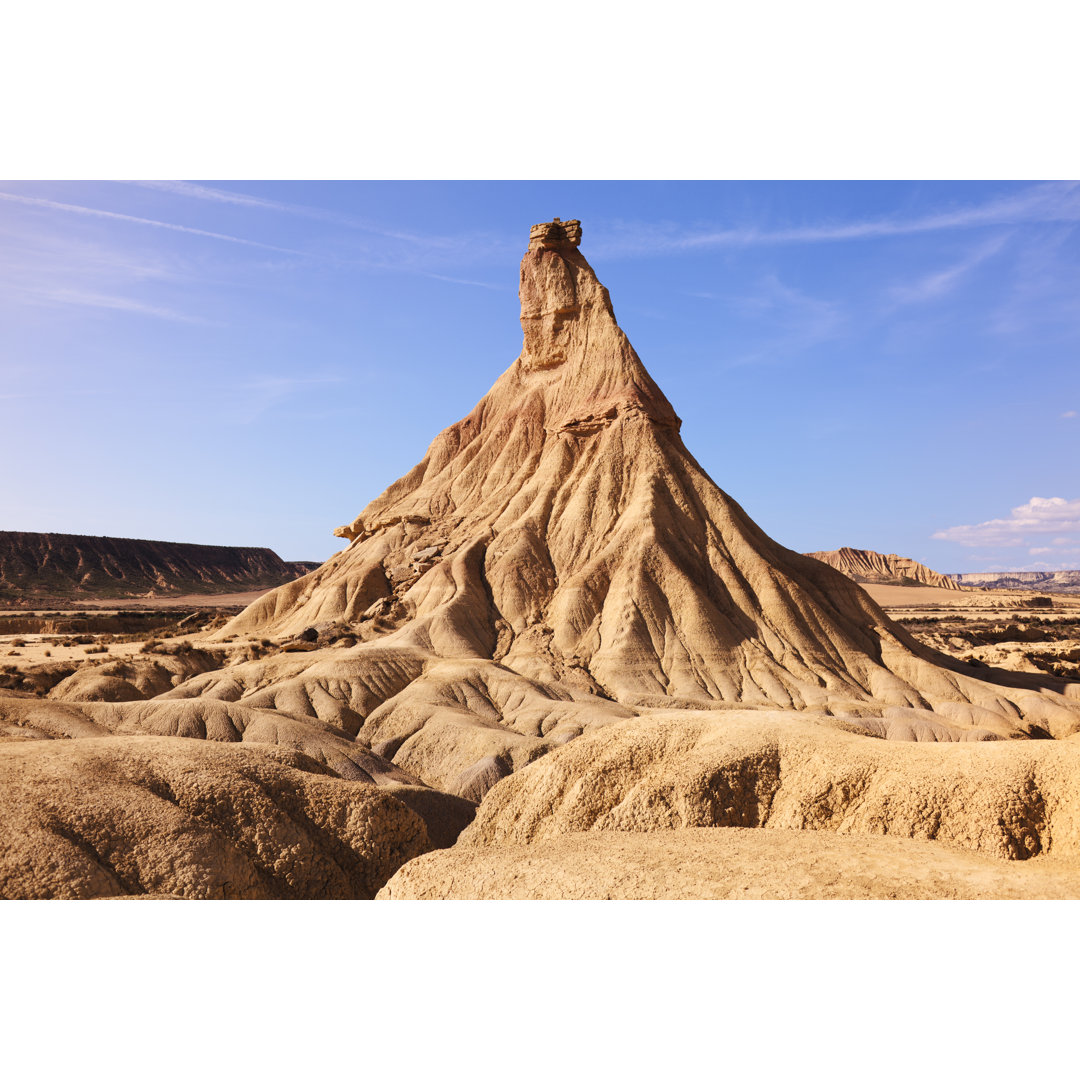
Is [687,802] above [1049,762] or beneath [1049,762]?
beneath

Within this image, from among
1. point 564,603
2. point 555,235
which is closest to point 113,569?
point 555,235

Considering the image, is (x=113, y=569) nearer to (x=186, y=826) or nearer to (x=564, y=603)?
(x=564, y=603)

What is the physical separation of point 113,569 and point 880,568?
144 meters

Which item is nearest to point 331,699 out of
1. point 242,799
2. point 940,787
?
point 242,799

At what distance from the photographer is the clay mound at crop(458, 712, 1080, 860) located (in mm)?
Result: 12539

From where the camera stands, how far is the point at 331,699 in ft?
116

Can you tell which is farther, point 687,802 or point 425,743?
point 425,743

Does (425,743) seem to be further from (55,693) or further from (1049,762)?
(1049,762)

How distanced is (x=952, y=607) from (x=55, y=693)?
126 meters

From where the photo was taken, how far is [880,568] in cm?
18900

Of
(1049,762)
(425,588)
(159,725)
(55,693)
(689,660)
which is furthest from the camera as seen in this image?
(425,588)

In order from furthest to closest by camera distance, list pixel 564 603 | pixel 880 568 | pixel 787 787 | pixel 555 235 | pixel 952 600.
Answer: pixel 880 568 < pixel 952 600 < pixel 555 235 < pixel 564 603 < pixel 787 787

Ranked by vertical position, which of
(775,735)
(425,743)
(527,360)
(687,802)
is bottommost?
(425,743)

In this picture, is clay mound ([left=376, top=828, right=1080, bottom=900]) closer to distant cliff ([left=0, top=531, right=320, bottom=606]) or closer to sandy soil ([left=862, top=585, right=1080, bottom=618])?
distant cliff ([left=0, top=531, right=320, bottom=606])
